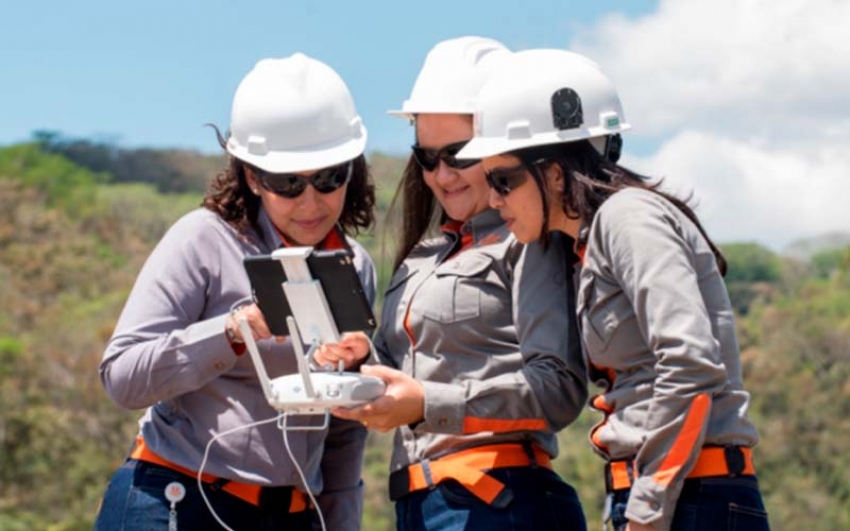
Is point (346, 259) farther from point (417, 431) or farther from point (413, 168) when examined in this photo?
point (413, 168)

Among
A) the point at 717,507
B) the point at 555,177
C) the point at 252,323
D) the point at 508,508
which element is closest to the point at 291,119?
the point at 252,323

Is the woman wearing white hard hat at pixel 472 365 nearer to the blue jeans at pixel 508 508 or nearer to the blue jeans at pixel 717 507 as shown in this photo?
the blue jeans at pixel 508 508

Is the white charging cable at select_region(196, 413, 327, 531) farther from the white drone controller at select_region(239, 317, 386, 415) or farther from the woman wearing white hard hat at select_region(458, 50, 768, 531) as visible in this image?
the woman wearing white hard hat at select_region(458, 50, 768, 531)

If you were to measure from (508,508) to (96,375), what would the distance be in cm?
2699

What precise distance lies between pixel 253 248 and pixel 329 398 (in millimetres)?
768

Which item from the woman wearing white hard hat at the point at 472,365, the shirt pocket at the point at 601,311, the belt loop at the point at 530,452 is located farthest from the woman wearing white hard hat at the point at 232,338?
the shirt pocket at the point at 601,311

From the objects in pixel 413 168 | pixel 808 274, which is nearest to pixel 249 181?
pixel 413 168

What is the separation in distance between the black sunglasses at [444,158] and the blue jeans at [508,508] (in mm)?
903

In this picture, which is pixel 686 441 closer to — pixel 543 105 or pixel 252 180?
pixel 543 105

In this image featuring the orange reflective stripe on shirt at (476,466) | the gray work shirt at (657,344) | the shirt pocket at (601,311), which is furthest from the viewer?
the orange reflective stripe on shirt at (476,466)

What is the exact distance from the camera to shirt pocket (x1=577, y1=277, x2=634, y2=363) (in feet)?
11.7

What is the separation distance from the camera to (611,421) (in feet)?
11.9

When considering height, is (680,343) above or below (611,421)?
above

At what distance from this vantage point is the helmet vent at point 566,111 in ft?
12.4
